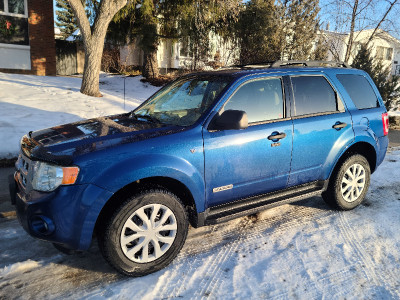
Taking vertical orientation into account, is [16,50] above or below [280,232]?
above

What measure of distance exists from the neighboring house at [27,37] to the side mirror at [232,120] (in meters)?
15.0

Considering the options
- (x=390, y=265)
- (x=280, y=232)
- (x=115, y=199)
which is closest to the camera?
(x=115, y=199)

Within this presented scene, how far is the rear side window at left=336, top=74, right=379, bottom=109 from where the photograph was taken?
4195 mm

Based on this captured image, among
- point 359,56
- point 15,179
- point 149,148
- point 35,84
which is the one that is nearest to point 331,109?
point 149,148

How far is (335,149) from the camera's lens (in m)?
3.87

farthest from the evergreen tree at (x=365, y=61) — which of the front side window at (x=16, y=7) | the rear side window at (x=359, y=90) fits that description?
the front side window at (x=16, y=7)

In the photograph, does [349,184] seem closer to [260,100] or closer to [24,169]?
[260,100]

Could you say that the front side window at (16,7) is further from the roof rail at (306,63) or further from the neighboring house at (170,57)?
the roof rail at (306,63)

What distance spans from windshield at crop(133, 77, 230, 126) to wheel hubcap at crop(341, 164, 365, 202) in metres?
2.01

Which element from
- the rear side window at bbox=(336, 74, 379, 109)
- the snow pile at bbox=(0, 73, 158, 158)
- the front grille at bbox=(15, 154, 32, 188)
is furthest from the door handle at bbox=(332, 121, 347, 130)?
the snow pile at bbox=(0, 73, 158, 158)

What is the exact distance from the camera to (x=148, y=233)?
9.10 ft

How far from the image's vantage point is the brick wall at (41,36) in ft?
49.2

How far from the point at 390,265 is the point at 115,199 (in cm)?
251

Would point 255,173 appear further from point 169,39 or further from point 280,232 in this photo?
point 169,39
